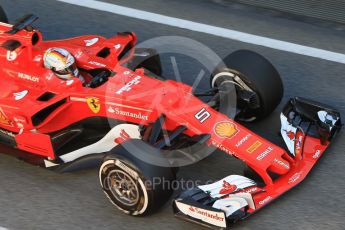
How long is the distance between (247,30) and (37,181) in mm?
3503

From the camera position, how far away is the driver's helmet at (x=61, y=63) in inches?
245

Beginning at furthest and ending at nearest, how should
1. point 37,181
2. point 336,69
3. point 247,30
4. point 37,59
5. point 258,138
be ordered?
point 247,30 < point 336,69 < point 37,59 < point 37,181 < point 258,138

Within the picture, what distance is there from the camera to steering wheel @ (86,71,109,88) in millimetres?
6137

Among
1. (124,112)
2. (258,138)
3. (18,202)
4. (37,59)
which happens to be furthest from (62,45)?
(258,138)

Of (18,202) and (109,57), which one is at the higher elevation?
(109,57)

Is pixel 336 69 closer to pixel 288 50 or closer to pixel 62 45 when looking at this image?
pixel 288 50

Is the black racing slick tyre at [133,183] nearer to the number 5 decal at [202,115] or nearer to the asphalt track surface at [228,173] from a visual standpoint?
the asphalt track surface at [228,173]

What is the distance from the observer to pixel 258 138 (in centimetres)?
573

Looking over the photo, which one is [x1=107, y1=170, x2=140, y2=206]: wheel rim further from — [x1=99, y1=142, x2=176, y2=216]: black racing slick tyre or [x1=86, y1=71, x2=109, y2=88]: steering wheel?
[x1=86, y1=71, x2=109, y2=88]: steering wheel

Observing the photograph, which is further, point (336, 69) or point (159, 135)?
point (336, 69)

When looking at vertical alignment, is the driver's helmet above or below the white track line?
above

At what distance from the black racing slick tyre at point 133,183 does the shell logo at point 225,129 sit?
582mm

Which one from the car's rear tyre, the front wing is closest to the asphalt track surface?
the front wing

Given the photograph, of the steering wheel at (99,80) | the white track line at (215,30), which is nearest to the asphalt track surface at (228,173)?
the white track line at (215,30)
